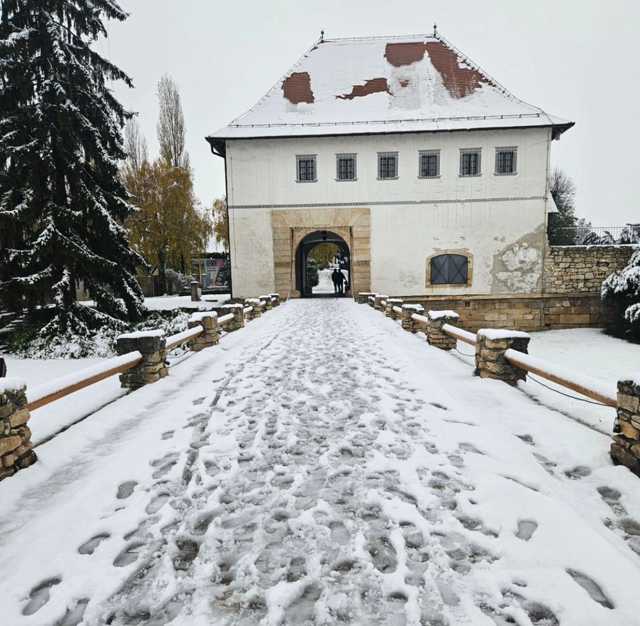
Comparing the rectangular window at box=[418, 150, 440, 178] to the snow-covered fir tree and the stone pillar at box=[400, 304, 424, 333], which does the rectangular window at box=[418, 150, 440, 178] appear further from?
the stone pillar at box=[400, 304, 424, 333]

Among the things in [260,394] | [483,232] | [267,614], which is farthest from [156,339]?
[483,232]

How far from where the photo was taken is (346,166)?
1834 centimetres

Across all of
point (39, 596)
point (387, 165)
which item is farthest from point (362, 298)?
point (39, 596)

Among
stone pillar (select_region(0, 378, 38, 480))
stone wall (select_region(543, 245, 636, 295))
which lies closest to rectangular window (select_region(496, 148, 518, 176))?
stone wall (select_region(543, 245, 636, 295))

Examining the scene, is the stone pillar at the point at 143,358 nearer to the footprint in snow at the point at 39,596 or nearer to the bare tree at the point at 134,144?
the footprint in snow at the point at 39,596

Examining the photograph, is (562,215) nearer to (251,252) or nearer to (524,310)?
(524,310)

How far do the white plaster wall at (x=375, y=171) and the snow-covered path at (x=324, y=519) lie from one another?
1583 centimetres

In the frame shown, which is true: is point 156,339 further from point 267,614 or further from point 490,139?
point 490,139

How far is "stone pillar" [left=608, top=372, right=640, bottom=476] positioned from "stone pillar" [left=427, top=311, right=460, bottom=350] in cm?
444

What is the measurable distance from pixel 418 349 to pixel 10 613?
636 cm

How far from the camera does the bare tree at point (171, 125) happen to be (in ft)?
93.5

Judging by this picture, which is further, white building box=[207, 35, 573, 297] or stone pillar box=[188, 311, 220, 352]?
white building box=[207, 35, 573, 297]

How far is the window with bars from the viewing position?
18625mm

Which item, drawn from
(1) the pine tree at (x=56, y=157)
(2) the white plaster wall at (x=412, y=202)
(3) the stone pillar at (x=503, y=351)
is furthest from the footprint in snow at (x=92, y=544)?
(2) the white plaster wall at (x=412, y=202)
